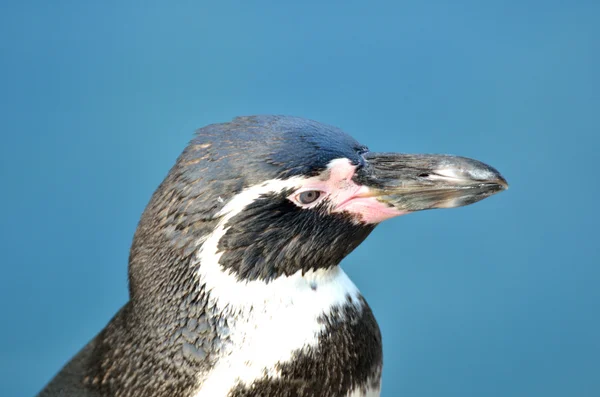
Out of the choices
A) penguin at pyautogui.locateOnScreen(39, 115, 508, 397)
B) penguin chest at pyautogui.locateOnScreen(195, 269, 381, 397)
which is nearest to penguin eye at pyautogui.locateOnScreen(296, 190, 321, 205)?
penguin at pyautogui.locateOnScreen(39, 115, 508, 397)

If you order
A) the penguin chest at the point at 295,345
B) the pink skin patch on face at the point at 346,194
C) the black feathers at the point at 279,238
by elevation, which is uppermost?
the pink skin patch on face at the point at 346,194

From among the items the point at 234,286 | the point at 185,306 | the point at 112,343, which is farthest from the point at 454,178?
the point at 112,343

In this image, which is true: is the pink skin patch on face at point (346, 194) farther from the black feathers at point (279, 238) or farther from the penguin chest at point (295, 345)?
the penguin chest at point (295, 345)

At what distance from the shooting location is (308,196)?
1547 millimetres

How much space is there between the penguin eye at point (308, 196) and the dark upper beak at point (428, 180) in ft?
0.28

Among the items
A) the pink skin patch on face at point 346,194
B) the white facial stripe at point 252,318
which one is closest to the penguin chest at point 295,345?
the white facial stripe at point 252,318

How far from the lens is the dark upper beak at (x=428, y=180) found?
1.55 m

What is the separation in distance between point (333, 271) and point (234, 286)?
0.78 ft

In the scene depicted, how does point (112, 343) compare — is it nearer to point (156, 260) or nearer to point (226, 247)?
point (156, 260)

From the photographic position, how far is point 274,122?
1.57m

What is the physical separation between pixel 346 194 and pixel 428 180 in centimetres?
15

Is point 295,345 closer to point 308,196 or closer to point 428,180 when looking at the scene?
point 308,196

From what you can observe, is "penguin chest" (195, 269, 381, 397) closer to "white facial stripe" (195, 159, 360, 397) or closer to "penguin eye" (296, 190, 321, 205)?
"white facial stripe" (195, 159, 360, 397)

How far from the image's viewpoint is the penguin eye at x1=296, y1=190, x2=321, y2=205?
1.54 meters
